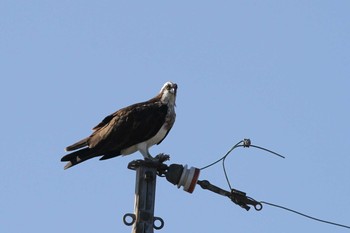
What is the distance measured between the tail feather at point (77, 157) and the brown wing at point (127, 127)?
13cm

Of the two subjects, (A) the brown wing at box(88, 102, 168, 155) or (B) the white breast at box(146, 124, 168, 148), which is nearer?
(A) the brown wing at box(88, 102, 168, 155)

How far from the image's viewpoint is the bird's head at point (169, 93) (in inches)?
462

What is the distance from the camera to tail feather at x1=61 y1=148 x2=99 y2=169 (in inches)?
408

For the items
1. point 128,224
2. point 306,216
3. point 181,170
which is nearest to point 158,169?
point 181,170

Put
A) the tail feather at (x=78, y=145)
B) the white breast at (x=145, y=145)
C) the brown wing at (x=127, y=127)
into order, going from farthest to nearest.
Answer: the white breast at (x=145, y=145) < the tail feather at (x=78, y=145) < the brown wing at (x=127, y=127)

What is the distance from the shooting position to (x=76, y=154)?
10453 mm

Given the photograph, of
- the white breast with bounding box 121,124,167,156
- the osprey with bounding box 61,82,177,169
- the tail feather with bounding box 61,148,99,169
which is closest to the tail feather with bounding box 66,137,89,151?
the osprey with bounding box 61,82,177,169

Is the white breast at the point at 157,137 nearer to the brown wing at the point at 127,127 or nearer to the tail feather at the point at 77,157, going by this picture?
the brown wing at the point at 127,127

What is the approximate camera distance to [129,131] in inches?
428

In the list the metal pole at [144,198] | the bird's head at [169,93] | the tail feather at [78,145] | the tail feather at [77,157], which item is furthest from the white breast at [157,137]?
the metal pole at [144,198]

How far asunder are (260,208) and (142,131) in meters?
2.41

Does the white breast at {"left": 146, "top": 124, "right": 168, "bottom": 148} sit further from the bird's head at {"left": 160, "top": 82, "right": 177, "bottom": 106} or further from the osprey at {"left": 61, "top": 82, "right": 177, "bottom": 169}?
the bird's head at {"left": 160, "top": 82, "right": 177, "bottom": 106}

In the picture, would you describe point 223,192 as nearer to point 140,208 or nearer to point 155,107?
point 140,208

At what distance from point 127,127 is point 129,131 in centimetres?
7
